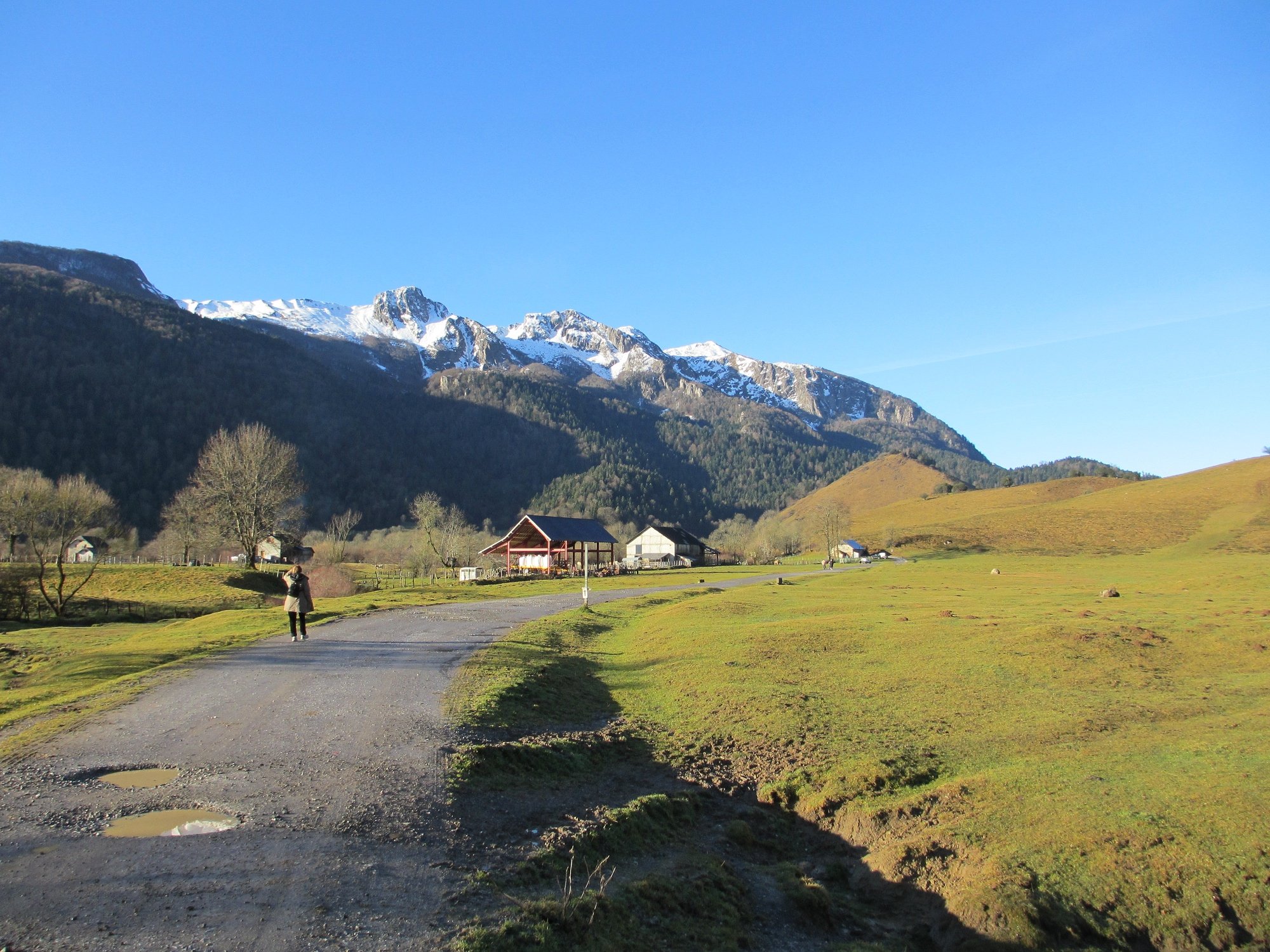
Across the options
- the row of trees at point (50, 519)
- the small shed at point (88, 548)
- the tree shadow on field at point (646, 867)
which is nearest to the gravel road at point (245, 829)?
the tree shadow on field at point (646, 867)

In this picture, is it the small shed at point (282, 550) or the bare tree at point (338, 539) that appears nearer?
the bare tree at point (338, 539)

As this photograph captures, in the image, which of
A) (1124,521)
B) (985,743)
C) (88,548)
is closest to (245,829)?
(985,743)

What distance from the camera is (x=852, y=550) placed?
11925 centimetres

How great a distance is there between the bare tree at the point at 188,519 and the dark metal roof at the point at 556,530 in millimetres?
28527

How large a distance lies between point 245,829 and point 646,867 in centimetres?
412

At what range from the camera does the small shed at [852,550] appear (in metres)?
117

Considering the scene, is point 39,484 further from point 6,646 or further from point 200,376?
point 200,376

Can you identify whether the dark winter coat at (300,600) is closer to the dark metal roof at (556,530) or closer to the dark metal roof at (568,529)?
the dark metal roof at (556,530)

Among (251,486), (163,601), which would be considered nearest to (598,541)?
(251,486)

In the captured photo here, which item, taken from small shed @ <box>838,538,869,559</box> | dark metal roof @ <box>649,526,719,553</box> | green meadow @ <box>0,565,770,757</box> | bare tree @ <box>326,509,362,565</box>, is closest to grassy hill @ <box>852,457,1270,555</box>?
small shed @ <box>838,538,869,559</box>

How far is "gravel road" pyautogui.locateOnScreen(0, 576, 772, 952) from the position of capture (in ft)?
17.7

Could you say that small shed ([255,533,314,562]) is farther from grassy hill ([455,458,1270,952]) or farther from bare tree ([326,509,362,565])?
grassy hill ([455,458,1270,952])

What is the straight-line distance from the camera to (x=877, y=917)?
25.5ft

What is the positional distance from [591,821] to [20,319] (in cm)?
23032
